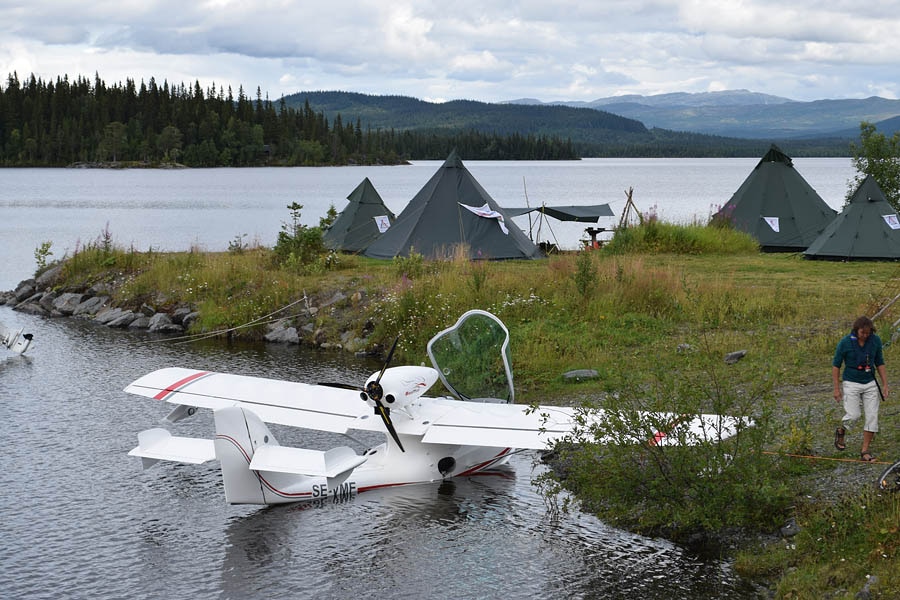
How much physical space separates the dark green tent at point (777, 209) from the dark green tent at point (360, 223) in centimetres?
1091

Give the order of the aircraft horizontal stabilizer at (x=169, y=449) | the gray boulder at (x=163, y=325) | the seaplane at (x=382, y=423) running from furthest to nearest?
the gray boulder at (x=163, y=325) < the aircraft horizontal stabilizer at (x=169, y=449) < the seaplane at (x=382, y=423)

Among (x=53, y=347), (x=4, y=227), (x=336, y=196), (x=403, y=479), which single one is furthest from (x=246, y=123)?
(x=403, y=479)

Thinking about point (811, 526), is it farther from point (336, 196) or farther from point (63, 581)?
point (336, 196)

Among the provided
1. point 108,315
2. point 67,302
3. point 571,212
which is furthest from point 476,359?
point 571,212

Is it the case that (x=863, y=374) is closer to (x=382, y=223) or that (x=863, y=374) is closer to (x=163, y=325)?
(x=163, y=325)

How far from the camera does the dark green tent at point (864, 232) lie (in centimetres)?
2545

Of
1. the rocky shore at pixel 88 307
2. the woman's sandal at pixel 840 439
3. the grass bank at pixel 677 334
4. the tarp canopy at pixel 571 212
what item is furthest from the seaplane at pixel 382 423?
the tarp canopy at pixel 571 212

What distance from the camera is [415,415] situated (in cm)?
1144

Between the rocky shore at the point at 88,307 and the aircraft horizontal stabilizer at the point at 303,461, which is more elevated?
the aircraft horizontal stabilizer at the point at 303,461

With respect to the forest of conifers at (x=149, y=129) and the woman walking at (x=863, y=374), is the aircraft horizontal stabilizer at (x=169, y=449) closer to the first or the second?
the woman walking at (x=863, y=374)

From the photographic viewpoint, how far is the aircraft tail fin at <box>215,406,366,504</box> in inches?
392

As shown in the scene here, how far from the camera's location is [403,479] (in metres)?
11.4

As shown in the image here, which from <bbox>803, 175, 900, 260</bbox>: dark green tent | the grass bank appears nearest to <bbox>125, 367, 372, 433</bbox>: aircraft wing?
the grass bank

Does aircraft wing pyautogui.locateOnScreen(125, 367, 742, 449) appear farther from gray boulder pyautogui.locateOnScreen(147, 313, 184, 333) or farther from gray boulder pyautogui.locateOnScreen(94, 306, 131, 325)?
gray boulder pyautogui.locateOnScreen(94, 306, 131, 325)
